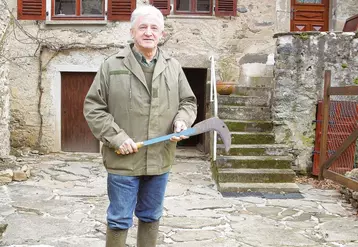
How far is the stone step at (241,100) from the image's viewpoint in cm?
765

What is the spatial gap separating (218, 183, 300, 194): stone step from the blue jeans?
3.12 m

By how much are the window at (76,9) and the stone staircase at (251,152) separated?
264 cm

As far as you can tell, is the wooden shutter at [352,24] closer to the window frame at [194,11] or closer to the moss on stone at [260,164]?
the window frame at [194,11]

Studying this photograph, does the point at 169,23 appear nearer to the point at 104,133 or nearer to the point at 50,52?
the point at 50,52

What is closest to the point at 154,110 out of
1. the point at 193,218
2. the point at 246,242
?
the point at 246,242

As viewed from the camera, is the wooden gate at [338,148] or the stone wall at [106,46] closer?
the wooden gate at [338,148]

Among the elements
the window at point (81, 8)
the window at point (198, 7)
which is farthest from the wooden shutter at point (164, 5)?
the window at point (81, 8)

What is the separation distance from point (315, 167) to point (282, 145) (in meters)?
0.72

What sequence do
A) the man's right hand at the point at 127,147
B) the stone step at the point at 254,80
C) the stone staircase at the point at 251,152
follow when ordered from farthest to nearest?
the stone step at the point at 254,80
the stone staircase at the point at 251,152
the man's right hand at the point at 127,147

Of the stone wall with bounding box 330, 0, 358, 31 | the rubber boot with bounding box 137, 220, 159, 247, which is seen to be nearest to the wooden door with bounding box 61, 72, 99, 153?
the stone wall with bounding box 330, 0, 358, 31

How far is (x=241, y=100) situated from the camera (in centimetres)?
766

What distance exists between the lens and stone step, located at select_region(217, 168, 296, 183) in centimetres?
620

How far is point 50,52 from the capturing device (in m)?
9.08

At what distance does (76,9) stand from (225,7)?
2.75 meters
